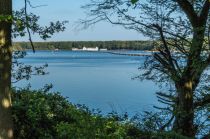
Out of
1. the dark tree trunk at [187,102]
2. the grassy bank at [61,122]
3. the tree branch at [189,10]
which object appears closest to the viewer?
the grassy bank at [61,122]

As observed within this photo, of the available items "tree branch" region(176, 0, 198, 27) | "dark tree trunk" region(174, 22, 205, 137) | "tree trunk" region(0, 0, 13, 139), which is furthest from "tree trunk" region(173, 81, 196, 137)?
"tree trunk" region(0, 0, 13, 139)

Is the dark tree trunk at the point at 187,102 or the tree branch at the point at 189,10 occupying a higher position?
the tree branch at the point at 189,10

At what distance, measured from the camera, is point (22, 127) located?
764 centimetres

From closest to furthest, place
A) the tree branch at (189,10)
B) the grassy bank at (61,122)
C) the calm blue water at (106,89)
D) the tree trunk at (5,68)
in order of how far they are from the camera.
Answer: the grassy bank at (61,122), the tree trunk at (5,68), the tree branch at (189,10), the calm blue water at (106,89)

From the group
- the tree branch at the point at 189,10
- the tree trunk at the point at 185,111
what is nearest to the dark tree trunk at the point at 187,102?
the tree trunk at the point at 185,111

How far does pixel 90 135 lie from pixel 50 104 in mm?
2777

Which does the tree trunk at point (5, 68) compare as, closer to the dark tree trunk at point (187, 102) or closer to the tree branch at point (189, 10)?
the dark tree trunk at point (187, 102)

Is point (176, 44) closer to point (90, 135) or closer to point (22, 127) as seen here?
point (22, 127)

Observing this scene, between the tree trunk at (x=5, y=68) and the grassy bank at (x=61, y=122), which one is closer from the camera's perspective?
the grassy bank at (x=61, y=122)

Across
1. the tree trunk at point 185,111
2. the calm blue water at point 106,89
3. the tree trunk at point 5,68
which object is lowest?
the calm blue water at point 106,89

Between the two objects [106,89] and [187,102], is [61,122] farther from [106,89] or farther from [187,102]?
[106,89]

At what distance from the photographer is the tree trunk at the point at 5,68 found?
6.04 m

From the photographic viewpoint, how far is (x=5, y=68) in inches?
239

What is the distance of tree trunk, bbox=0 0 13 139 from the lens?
6035 mm
